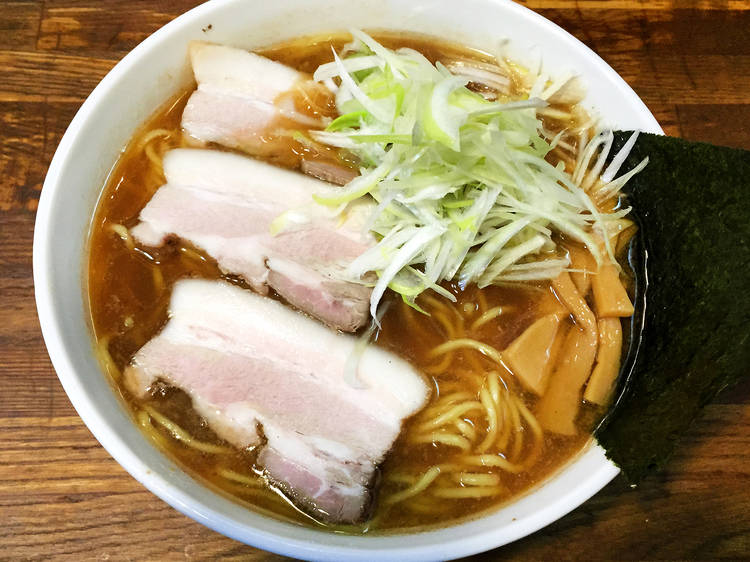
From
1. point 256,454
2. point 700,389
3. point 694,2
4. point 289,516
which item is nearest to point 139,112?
point 256,454

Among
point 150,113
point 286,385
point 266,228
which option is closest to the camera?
point 286,385

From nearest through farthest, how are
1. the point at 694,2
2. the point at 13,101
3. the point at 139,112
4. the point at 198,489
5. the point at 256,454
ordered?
the point at 198,489 → the point at 256,454 → the point at 139,112 → the point at 13,101 → the point at 694,2

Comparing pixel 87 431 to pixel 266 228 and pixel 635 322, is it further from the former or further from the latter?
pixel 635 322

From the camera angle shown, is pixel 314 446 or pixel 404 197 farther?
pixel 404 197

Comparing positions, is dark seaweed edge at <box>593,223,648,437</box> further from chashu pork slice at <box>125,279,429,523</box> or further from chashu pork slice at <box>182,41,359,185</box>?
chashu pork slice at <box>182,41,359,185</box>

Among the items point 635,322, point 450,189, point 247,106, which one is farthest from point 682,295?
point 247,106

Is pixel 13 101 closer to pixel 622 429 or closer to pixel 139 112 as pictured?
pixel 139 112

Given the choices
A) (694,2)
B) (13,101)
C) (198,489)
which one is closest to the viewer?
(198,489)

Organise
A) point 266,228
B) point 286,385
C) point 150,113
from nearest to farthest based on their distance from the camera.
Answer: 1. point 286,385
2. point 266,228
3. point 150,113

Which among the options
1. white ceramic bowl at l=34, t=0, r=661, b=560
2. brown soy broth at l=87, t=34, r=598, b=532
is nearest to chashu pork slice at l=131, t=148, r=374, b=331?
brown soy broth at l=87, t=34, r=598, b=532
